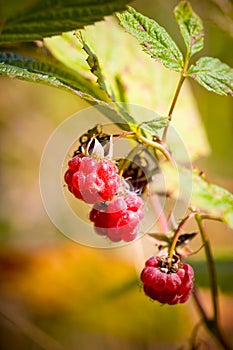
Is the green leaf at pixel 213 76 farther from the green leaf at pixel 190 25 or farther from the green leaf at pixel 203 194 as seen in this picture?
the green leaf at pixel 203 194

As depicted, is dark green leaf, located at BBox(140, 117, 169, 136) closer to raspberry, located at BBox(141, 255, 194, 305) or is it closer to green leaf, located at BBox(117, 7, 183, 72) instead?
green leaf, located at BBox(117, 7, 183, 72)

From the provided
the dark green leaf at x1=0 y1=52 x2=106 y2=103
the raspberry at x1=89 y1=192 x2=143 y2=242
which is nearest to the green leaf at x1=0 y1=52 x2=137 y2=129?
the dark green leaf at x1=0 y1=52 x2=106 y2=103

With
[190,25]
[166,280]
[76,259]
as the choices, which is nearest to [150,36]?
[190,25]

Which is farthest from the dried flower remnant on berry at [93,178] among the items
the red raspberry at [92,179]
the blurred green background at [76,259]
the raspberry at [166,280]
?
the blurred green background at [76,259]

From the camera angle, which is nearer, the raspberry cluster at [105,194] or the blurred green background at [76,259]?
the raspberry cluster at [105,194]

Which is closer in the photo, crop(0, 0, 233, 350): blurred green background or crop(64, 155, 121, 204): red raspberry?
crop(64, 155, 121, 204): red raspberry

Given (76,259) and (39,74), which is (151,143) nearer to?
(39,74)
